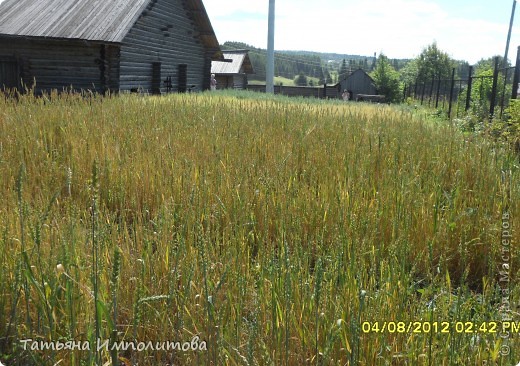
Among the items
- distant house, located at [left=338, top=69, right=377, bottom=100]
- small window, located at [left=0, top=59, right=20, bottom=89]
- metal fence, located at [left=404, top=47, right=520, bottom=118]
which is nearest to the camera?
metal fence, located at [left=404, top=47, right=520, bottom=118]

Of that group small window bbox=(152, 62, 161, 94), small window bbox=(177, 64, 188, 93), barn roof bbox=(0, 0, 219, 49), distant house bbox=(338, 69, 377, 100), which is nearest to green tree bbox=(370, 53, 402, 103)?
distant house bbox=(338, 69, 377, 100)

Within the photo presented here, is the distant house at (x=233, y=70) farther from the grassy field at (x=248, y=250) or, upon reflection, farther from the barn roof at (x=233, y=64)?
the grassy field at (x=248, y=250)

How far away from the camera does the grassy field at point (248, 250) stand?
1802mm

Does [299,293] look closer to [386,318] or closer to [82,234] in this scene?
[386,318]

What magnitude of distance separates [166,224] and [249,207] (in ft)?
3.12

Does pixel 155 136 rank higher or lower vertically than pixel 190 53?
lower

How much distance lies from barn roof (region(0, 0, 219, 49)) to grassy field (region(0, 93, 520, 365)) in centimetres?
804

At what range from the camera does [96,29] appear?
13391 millimetres

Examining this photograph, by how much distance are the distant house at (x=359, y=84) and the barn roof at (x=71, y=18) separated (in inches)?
1416

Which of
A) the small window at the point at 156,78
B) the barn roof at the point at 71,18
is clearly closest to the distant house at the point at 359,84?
the small window at the point at 156,78

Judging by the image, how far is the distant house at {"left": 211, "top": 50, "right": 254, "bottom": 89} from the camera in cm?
3956

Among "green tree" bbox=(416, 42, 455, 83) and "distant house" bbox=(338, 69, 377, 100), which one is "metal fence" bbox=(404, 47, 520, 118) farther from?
"green tree" bbox=(416, 42, 455, 83)

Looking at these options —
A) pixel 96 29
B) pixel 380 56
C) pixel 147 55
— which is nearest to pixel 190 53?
pixel 147 55

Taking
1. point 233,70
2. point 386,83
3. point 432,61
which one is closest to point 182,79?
point 233,70
